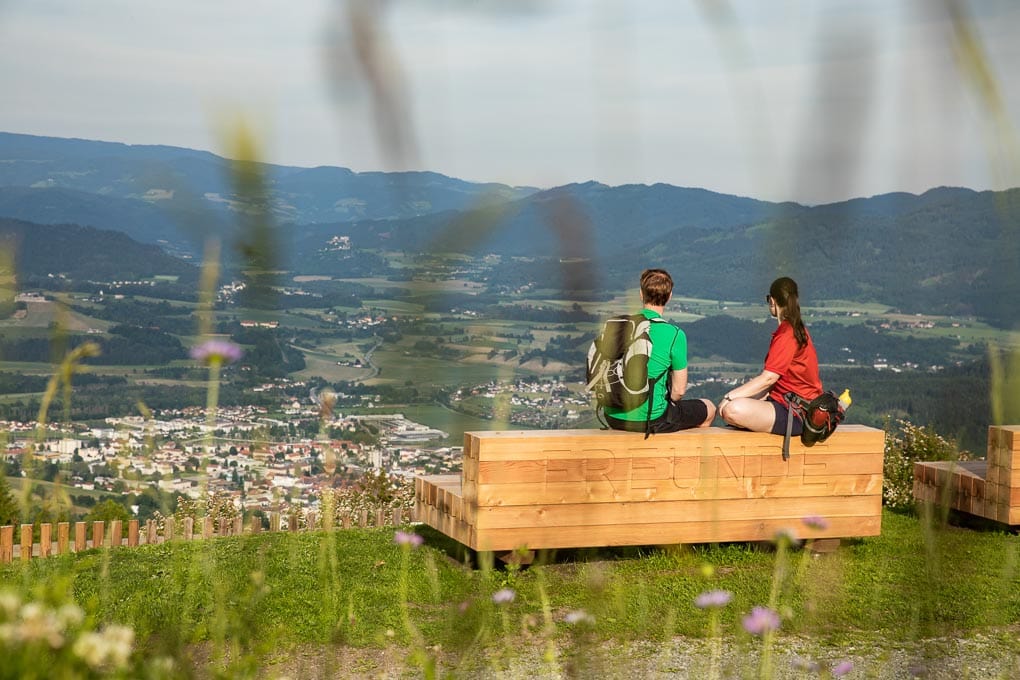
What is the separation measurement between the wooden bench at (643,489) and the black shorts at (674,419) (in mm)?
60

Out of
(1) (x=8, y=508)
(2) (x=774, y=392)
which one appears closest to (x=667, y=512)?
(2) (x=774, y=392)

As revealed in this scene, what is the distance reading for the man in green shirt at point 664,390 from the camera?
567cm

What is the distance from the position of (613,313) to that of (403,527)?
714cm

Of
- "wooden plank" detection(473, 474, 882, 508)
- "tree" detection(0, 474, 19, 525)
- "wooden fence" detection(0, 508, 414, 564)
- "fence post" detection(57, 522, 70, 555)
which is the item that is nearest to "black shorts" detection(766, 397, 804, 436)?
"wooden plank" detection(473, 474, 882, 508)

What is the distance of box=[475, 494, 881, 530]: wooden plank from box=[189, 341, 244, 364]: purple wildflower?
4.45 metres

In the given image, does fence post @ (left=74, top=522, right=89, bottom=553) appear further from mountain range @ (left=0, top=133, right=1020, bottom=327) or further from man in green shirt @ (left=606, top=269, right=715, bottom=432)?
mountain range @ (left=0, top=133, right=1020, bottom=327)

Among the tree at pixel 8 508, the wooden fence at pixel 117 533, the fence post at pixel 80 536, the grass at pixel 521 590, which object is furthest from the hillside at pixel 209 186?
the tree at pixel 8 508

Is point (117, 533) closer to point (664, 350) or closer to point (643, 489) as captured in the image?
point (643, 489)

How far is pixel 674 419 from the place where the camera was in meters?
6.20

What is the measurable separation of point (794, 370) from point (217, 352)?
18.3 feet

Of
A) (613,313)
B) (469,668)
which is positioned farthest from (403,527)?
(613,313)

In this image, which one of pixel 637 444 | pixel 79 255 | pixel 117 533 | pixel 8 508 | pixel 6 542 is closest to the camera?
pixel 79 255

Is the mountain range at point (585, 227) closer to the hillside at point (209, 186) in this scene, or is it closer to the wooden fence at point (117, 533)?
the hillside at point (209, 186)

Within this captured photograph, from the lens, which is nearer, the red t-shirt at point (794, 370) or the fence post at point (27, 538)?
the fence post at point (27, 538)
